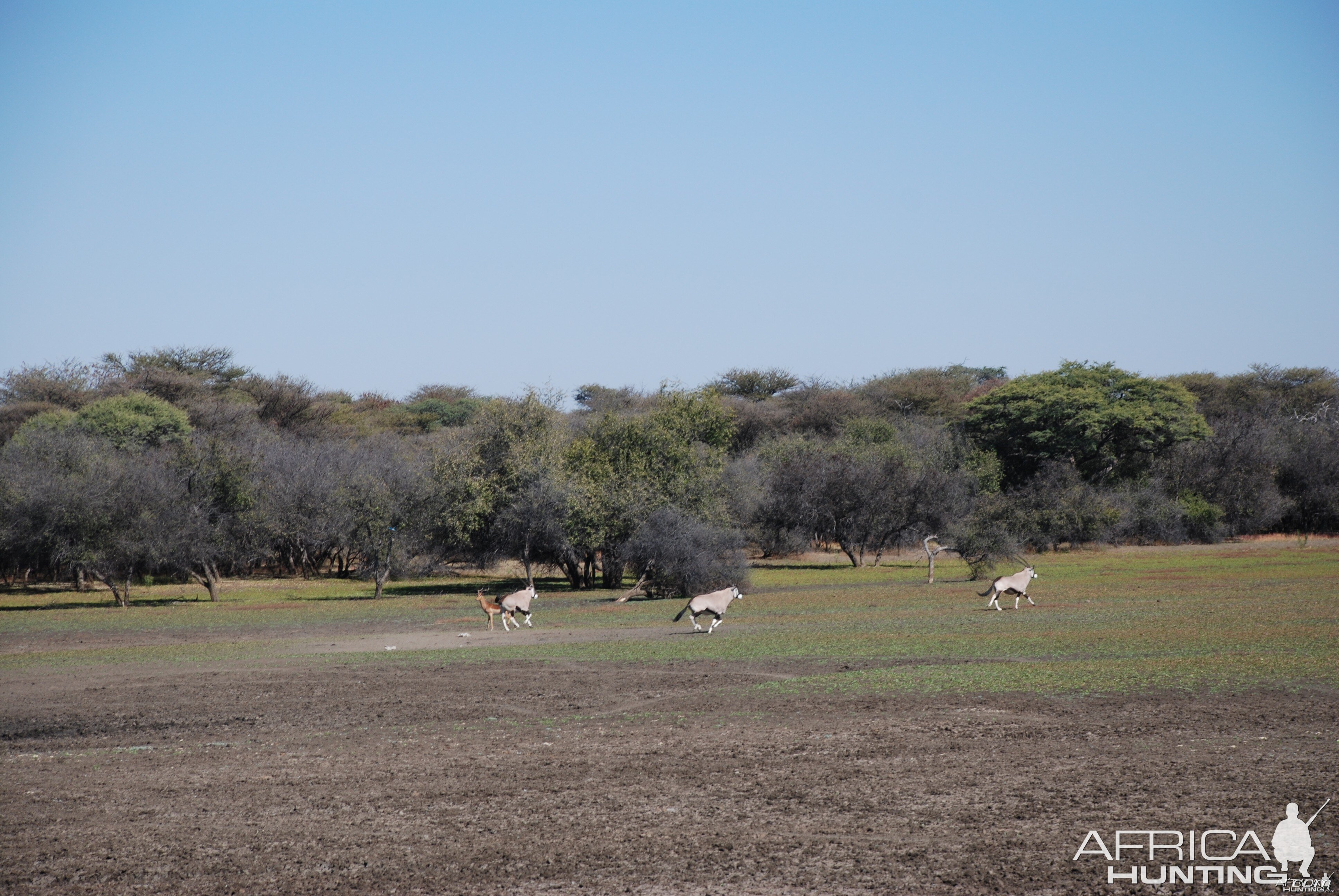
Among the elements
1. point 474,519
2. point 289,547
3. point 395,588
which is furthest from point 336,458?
point 474,519

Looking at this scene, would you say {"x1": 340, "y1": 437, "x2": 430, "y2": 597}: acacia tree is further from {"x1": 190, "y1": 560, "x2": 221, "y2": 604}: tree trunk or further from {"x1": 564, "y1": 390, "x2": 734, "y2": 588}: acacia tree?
{"x1": 564, "y1": 390, "x2": 734, "y2": 588}: acacia tree

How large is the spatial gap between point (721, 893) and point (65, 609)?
4101 cm

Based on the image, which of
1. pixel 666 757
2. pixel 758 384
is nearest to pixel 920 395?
pixel 758 384

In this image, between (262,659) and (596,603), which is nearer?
(262,659)

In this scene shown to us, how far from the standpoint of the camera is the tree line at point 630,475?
43125 mm

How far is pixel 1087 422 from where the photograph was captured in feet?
232

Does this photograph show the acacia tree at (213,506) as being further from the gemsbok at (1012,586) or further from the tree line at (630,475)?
the gemsbok at (1012,586)

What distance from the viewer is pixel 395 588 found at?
50.5m

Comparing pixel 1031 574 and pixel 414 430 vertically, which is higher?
pixel 414 430

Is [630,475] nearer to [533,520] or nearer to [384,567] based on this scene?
[533,520]

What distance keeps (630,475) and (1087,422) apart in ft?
127

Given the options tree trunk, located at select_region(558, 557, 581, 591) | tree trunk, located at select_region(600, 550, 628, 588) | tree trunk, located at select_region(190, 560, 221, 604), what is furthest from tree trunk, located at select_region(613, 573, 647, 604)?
tree trunk, located at select_region(190, 560, 221, 604)

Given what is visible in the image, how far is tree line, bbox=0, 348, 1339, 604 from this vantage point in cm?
4312

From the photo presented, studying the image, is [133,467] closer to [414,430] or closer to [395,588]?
[395,588]
